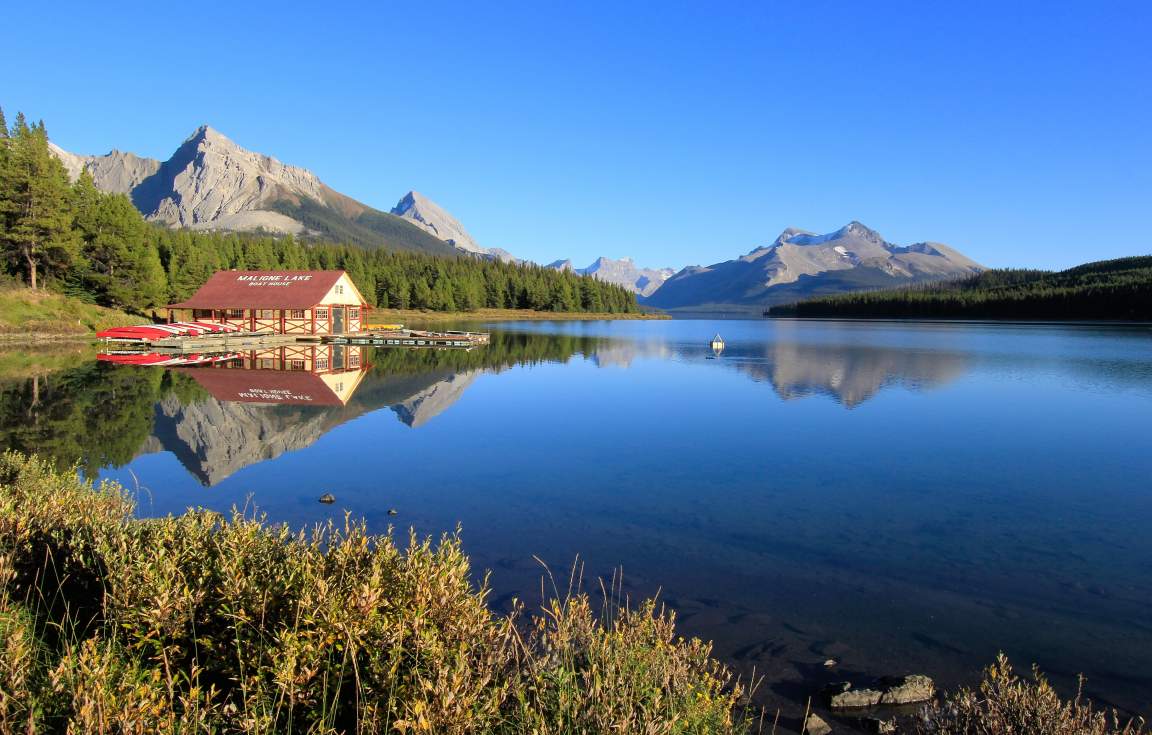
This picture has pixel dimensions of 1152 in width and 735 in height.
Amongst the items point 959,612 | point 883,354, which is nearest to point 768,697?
point 959,612

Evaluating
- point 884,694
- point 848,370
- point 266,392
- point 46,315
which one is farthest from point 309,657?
point 46,315

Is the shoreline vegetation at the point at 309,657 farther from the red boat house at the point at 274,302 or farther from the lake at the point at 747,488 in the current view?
the red boat house at the point at 274,302

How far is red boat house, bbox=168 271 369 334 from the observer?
6347cm

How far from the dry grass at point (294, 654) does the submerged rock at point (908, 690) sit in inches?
103

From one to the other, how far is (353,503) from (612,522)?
585cm

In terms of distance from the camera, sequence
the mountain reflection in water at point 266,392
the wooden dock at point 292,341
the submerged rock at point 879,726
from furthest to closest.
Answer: the wooden dock at point 292,341, the mountain reflection in water at point 266,392, the submerged rock at point 879,726

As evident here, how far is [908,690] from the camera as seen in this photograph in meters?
7.46

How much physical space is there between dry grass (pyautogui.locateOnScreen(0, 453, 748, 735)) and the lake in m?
3.26

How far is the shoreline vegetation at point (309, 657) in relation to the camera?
14.3 ft

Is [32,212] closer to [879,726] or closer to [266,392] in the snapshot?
[266,392]

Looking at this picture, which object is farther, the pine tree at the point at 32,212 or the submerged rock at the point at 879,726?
the pine tree at the point at 32,212

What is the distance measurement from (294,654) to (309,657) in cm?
18

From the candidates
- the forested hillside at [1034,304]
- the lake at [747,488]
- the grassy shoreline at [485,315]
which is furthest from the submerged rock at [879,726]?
the forested hillside at [1034,304]

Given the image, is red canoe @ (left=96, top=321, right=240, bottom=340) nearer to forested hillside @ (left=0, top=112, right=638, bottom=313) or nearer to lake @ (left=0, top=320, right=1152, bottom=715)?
lake @ (left=0, top=320, right=1152, bottom=715)
